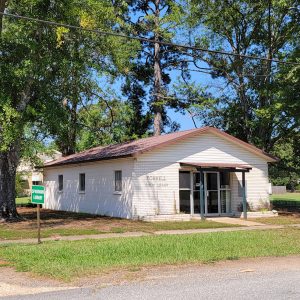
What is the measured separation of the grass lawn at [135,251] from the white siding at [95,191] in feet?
26.5

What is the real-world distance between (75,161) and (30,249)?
51.6 ft

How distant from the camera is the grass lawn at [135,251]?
10.2 metres

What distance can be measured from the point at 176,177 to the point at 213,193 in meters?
2.59

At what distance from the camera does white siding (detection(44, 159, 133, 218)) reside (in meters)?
23.4

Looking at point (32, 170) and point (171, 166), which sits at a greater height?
point (32, 170)

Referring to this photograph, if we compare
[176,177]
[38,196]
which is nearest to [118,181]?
[176,177]

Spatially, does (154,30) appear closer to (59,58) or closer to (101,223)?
(59,58)

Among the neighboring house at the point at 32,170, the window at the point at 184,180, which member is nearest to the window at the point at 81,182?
the window at the point at 184,180

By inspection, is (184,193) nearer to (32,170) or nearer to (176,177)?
(176,177)

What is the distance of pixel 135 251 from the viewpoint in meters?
12.2

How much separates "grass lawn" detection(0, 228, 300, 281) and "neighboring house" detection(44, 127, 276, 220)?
7.50 m

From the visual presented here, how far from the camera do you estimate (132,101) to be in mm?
43000

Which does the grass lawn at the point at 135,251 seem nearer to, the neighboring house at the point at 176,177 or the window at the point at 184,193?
the neighboring house at the point at 176,177

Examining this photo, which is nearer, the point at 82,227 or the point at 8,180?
the point at 82,227
